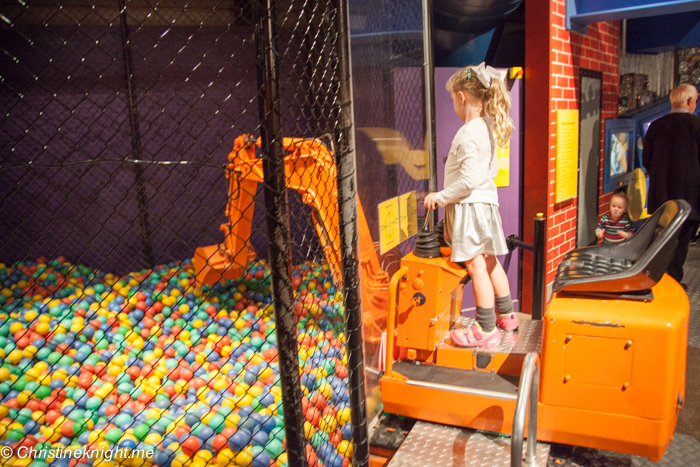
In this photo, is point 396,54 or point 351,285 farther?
point 396,54

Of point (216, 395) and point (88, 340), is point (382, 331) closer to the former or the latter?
point (216, 395)

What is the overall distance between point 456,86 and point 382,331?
173 centimetres

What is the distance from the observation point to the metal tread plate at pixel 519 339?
9.75ft

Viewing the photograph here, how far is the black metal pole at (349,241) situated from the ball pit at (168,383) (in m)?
0.28

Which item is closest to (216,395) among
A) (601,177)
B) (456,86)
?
(456,86)

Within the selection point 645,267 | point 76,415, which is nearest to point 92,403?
point 76,415

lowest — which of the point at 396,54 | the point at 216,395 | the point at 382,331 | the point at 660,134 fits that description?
the point at 216,395

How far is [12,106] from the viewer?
18.0ft

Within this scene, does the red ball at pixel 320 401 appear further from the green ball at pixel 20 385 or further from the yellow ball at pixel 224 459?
the green ball at pixel 20 385

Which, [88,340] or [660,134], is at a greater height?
[660,134]

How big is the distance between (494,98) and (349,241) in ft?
5.20

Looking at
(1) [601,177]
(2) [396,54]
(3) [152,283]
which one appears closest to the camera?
(2) [396,54]

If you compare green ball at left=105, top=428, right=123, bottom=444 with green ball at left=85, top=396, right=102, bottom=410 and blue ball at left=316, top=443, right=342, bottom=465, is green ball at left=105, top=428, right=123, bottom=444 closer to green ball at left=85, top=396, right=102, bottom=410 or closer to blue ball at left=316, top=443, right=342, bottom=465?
green ball at left=85, top=396, right=102, bottom=410

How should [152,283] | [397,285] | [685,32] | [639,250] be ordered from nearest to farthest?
[639,250], [397,285], [152,283], [685,32]
